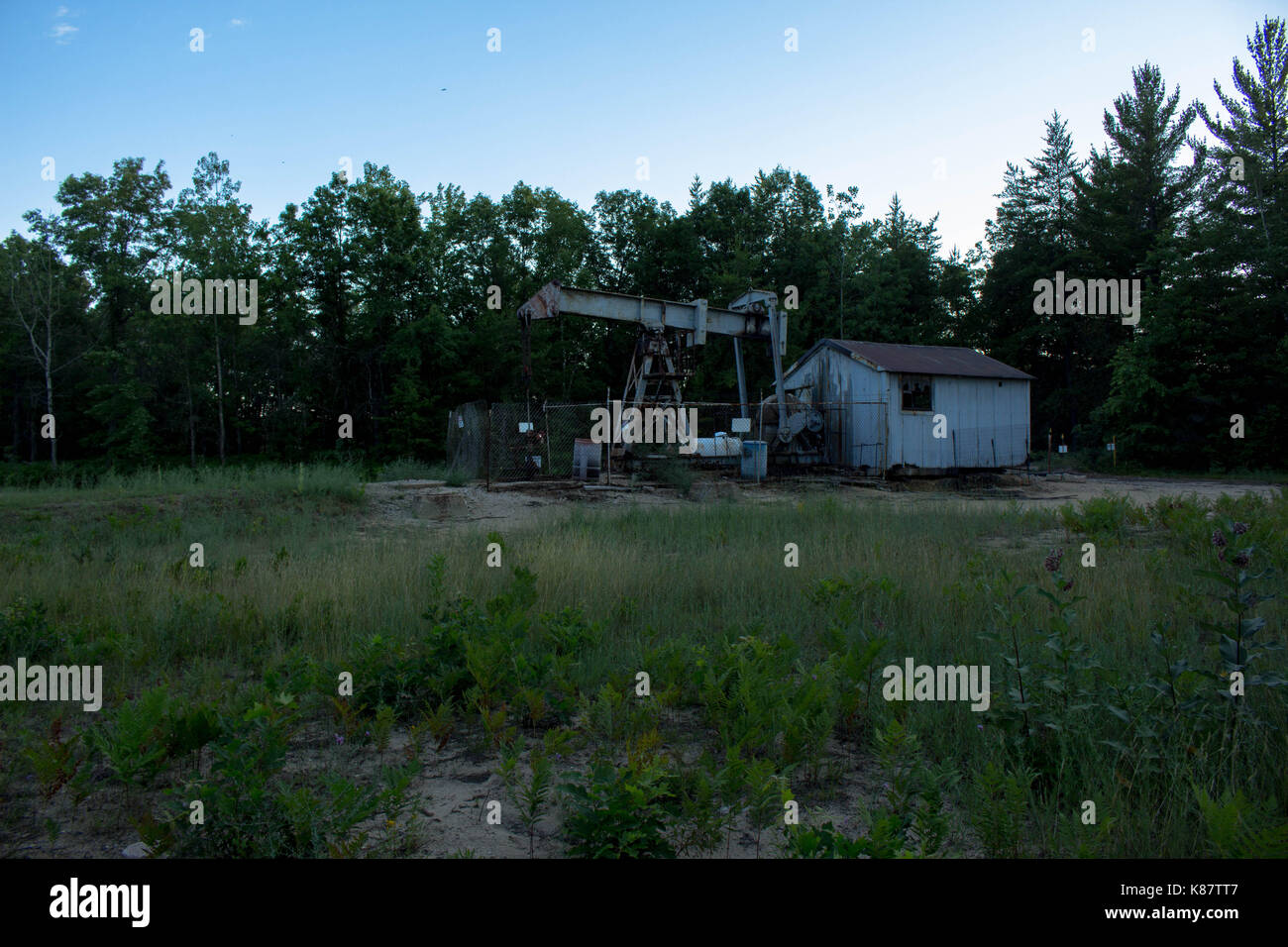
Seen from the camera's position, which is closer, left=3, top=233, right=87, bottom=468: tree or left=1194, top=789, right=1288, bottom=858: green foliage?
left=1194, top=789, right=1288, bottom=858: green foliage

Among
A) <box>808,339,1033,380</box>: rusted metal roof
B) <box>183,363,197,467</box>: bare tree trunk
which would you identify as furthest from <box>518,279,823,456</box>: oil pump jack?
<box>183,363,197,467</box>: bare tree trunk

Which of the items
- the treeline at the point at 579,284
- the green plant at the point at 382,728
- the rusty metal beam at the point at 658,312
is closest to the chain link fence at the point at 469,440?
the rusty metal beam at the point at 658,312

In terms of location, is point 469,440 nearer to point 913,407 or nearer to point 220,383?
point 913,407

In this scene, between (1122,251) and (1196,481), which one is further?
(1122,251)

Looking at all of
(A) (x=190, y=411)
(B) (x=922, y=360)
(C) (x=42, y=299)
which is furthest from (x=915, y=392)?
(C) (x=42, y=299)

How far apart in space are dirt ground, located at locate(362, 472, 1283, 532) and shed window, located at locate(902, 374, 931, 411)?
8.00 feet

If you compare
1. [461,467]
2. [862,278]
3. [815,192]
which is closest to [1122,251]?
[862,278]

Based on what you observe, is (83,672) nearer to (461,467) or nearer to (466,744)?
(466,744)

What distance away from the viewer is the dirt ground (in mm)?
15289

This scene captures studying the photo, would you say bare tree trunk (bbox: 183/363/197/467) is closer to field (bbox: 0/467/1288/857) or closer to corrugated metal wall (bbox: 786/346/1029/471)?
corrugated metal wall (bbox: 786/346/1029/471)

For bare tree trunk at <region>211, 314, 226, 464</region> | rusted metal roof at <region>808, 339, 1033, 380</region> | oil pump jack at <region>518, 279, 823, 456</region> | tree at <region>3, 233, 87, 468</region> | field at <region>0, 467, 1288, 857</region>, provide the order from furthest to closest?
tree at <region>3, 233, 87, 468</region> < bare tree trunk at <region>211, 314, 226, 464</region> < rusted metal roof at <region>808, 339, 1033, 380</region> < oil pump jack at <region>518, 279, 823, 456</region> < field at <region>0, 467, 1288, 857</region>

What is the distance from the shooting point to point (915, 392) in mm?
24797
